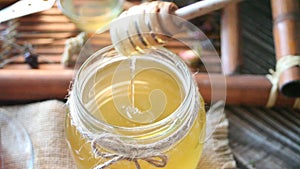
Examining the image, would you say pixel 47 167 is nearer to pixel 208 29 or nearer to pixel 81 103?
pixel 81 103

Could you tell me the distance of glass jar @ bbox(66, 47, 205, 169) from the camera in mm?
461

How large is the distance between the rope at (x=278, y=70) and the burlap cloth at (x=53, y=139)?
60 mm

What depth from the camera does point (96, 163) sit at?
19.5 inches

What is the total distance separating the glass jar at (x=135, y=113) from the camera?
0.46 metres

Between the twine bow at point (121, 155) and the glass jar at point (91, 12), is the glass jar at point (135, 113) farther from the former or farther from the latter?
the glass jar at point (91, 12)

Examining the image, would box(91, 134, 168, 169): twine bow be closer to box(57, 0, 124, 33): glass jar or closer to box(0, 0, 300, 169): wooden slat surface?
box(0, 0, 300, 169): wooden slat surface

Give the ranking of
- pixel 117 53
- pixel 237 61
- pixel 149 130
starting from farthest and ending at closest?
1. pixel 237 61
2. pixel 117 53
3. pixel 149 130

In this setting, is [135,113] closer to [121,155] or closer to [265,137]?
[121,155]

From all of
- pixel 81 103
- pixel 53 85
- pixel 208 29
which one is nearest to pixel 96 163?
pixel 81 103

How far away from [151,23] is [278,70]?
0.19 metres

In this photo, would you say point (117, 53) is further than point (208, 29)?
No

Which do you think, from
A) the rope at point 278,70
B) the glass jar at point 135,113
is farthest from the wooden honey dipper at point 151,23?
the rope at point 278,70

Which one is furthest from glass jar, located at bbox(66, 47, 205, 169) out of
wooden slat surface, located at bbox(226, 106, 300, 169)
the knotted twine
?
wooden slat surface, located at bbox(226, 106, 300, 169)

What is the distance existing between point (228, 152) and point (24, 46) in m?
0.28
